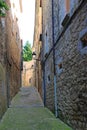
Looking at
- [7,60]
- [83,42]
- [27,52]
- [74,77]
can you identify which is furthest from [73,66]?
[27,52]

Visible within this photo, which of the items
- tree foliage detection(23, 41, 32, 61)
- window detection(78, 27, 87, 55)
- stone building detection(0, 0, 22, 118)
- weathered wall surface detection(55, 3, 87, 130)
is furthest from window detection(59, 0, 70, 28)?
tree foliage detection(23, 41, 32, 61)

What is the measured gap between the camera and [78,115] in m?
6.84

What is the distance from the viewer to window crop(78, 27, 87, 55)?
619 centimetres

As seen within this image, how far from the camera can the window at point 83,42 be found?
20.3 ft

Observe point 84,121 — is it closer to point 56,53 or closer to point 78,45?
point 78,45

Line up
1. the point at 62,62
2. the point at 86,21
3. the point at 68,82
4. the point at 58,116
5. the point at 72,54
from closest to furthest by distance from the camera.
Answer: the point at 86,21 → the point at 72,54 → the point at 68,82 → the point at 62,62 → the point at 58,116

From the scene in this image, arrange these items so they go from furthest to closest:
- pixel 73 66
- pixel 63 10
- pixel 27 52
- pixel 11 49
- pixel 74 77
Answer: pixel 27 52, pixel 11 49, pixel 63 10, pixel 73 66, pixel 74 77

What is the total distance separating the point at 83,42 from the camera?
653 cm

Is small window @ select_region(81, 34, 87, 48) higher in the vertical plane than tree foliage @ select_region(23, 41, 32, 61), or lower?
lower

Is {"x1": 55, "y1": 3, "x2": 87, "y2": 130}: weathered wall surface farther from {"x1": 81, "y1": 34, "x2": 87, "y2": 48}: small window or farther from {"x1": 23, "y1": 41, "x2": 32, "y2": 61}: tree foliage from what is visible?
{"x1": 23, "y1": 41, "x2": 32, "y2": 61}: tree foliage

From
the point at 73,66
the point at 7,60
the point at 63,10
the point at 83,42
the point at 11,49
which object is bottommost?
the point at 73,66

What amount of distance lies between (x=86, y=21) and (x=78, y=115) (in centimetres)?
237

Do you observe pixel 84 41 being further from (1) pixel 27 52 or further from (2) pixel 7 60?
(1) pixel 27 52

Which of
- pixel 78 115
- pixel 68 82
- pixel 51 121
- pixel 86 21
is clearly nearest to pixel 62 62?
→ pixel 68 82
